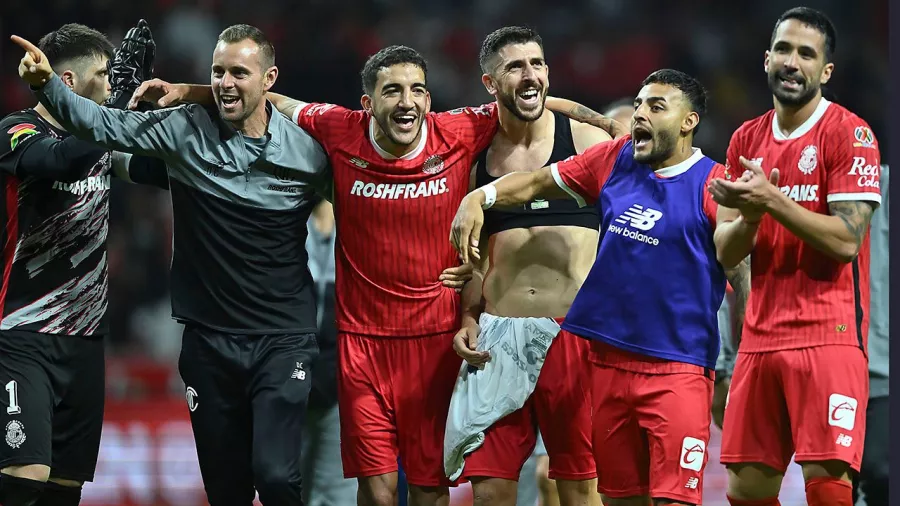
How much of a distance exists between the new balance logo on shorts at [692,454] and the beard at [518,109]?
1.51m

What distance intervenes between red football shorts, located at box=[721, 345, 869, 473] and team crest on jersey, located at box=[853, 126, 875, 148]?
733mm

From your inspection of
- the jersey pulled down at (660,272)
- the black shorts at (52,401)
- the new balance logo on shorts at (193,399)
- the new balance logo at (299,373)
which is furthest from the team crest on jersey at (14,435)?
the jersey pulled down at (660,272)

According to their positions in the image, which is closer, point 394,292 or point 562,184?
point 562,184

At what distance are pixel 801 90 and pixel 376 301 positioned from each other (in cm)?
192

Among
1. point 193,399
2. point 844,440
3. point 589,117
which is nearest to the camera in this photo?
point 844,440

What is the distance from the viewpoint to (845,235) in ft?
13.5

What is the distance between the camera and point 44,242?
518 centimetres

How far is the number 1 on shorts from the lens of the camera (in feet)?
16.3

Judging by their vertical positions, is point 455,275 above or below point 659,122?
below

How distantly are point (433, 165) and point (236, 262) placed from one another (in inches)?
36.4

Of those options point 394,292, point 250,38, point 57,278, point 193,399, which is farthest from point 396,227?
point 57,278

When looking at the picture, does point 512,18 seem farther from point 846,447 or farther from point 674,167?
point 846,447

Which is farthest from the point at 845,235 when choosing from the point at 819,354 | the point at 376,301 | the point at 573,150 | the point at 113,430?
the point at 113,430

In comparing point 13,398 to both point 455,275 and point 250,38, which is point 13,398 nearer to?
point 250,38
